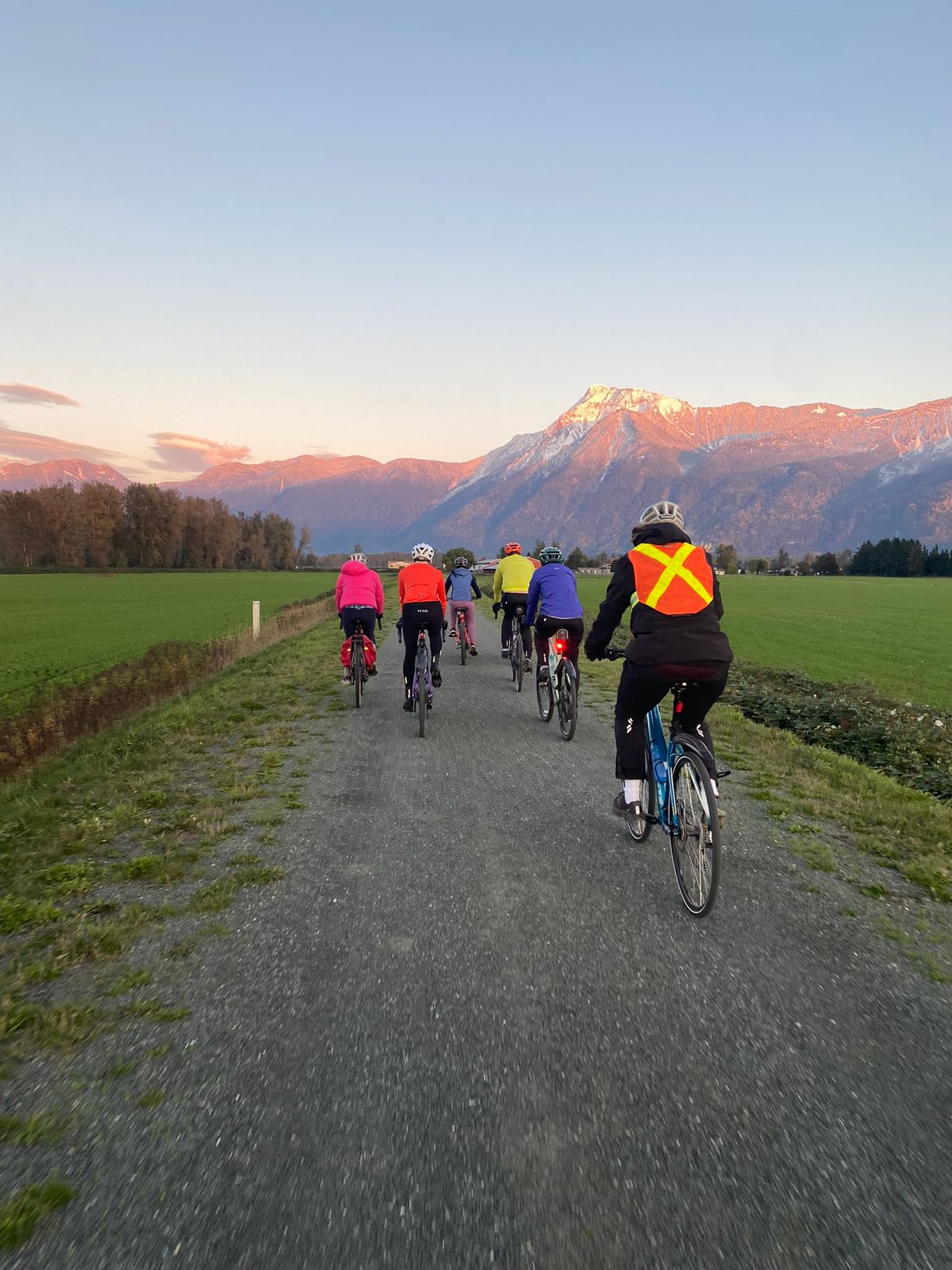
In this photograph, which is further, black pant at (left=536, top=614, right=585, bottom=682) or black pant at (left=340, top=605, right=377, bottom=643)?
black pant at (left=340, top=605, right=377, bottom=643)

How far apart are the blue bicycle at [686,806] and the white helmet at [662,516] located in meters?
0.98

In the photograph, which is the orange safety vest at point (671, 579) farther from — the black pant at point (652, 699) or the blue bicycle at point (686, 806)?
the blue bicycle at point (686, 806)

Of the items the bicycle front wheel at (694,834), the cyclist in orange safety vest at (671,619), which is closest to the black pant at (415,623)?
the cyclist in orange safety vest at (671,619)

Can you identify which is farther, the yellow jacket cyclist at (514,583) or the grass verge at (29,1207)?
the yellow jacket cyclist at (514,583)

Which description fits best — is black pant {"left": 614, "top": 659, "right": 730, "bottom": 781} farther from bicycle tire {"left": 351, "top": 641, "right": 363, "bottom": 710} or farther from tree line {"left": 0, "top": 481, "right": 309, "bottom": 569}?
tree line {"left": 0, "top": 481, "right": 309, "bottom": 569}

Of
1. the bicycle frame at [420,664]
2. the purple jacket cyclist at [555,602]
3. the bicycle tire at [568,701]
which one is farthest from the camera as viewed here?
the purple jacket cyclist at [555,602]

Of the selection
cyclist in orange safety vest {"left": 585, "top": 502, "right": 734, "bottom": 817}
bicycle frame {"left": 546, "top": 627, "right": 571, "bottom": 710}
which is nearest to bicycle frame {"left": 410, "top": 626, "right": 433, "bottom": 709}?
bicycle frame {"left": 546, "top": 627, "right": 571, "bottom": 710}

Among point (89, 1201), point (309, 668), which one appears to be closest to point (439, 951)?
point (89, 1201)

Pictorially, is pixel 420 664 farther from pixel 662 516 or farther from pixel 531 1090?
pixel 531 1090

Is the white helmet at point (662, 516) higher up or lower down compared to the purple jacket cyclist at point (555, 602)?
higher up

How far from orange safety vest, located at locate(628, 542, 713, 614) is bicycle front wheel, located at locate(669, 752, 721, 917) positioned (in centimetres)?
101

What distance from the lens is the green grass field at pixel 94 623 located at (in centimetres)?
1966

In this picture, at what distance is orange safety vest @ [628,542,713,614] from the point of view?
4816 millimetres

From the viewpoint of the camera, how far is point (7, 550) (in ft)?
338
